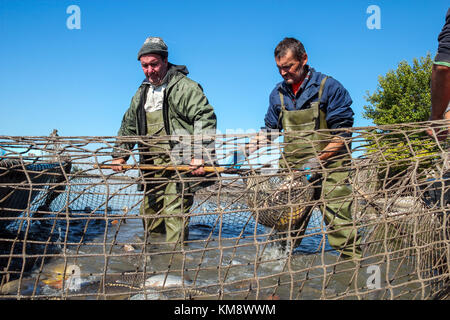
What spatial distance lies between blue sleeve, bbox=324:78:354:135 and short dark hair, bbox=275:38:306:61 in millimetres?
463

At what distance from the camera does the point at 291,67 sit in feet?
11.7

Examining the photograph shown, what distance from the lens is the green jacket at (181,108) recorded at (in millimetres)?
4008

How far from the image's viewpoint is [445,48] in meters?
2.60

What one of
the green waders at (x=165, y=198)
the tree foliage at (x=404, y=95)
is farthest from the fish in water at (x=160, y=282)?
the tree foliage at (x=404, y=95)

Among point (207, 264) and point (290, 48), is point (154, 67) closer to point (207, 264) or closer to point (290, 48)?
point (290, 48)

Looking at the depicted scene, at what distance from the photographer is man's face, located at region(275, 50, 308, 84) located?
3555 millimetres

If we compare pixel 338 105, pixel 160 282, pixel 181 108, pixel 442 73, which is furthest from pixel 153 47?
pixel 442 73

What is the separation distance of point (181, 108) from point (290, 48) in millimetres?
1453

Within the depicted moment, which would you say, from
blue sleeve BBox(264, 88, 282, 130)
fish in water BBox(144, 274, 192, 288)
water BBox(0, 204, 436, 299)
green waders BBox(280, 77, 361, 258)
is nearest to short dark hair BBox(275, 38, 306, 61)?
green waders BBox(280, 77, 361, 258)

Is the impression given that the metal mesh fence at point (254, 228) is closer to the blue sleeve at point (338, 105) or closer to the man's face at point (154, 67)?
the blue sleeve at point (338, 105)

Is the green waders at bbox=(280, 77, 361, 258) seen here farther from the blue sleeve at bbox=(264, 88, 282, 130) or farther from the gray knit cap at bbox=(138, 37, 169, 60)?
the gray knit cap at bbox=(138, 37, 169, 60)
